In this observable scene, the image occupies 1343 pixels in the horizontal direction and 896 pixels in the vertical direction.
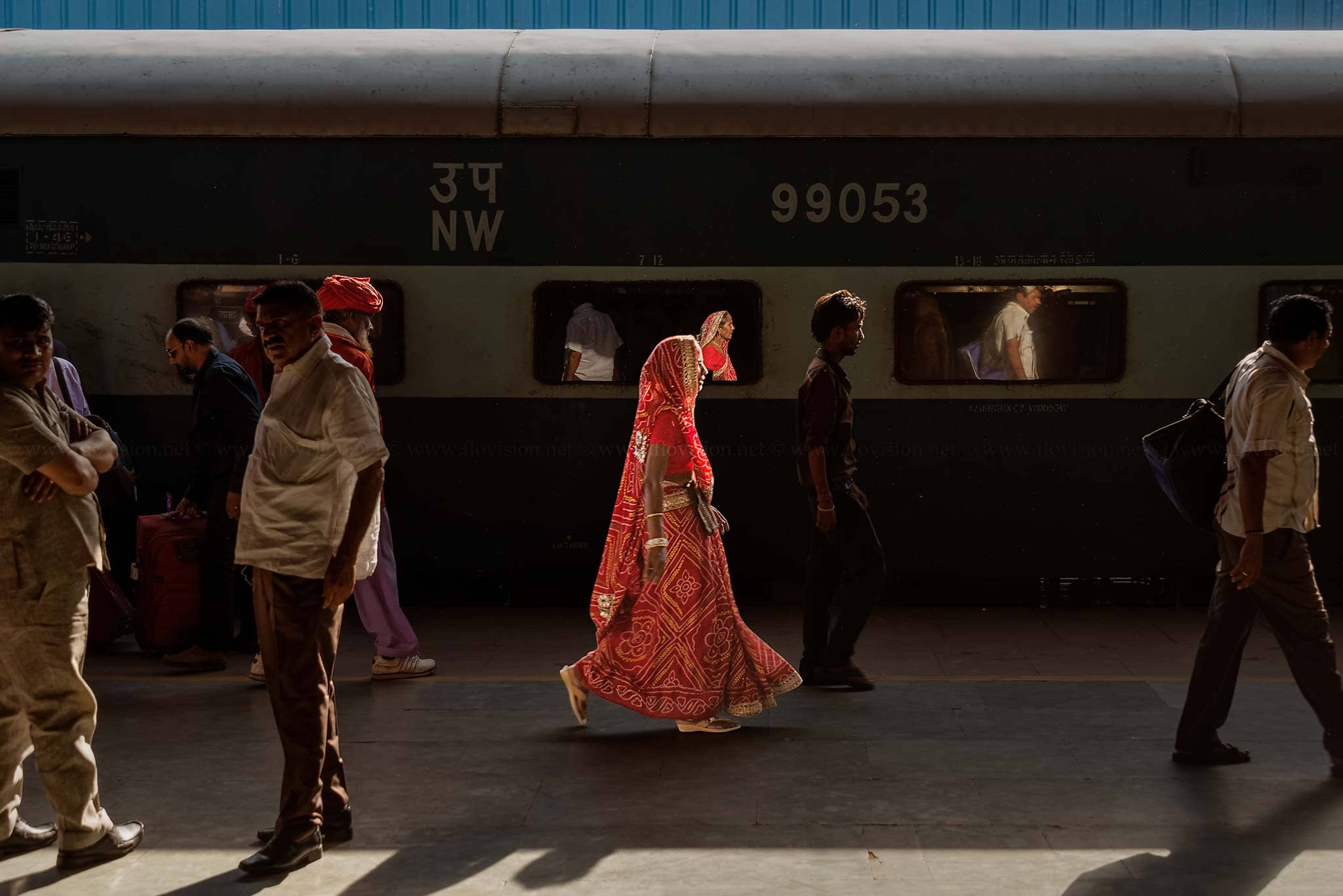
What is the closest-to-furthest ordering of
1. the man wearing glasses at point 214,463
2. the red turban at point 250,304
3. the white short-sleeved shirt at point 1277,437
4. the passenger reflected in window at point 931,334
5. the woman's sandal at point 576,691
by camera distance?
the white short-sleeved shirt at point 1277,437 < the woman's sandal at point 576,691 < the man wearing glasses at point 214,463 < the red turban at point 250,304 < the passenger reflected in window at point 931,334

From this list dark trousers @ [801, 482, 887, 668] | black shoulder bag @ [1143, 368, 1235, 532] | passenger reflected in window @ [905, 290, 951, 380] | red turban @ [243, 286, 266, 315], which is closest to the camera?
black shoulder bag @ [1143, 368, 1235, 532]

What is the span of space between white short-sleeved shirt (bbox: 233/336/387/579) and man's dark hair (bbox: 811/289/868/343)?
8.12 ft

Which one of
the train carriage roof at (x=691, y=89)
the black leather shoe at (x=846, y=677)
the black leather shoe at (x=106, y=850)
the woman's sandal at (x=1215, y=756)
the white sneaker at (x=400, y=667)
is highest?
the train carriage roof at (x=691, y=89)

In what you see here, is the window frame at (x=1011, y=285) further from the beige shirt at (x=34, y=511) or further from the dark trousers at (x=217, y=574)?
the beige shirt at (x=34, y=511)

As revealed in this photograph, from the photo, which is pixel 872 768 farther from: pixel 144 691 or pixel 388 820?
pixel 144 691

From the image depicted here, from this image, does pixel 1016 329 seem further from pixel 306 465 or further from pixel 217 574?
pixel 306 465

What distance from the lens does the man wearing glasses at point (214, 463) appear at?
6.57m

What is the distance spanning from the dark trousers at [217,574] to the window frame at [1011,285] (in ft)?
11.6

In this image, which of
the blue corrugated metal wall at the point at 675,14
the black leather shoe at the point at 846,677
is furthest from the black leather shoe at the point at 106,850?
the blue corrugated metal wall at the point at 675,14

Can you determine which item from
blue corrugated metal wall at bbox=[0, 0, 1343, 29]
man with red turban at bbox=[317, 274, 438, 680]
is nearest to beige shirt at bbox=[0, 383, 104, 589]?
man with red turban at bbox=[317, 274, 438, 680]

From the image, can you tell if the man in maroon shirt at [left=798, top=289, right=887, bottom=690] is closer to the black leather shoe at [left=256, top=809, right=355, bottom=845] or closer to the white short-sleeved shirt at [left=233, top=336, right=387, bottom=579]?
the white short-sleeved shirt at [left=233, top=336, right=387, bottom=579]

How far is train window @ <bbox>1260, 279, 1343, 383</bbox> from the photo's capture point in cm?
743

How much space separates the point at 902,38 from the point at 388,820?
5301 millimetres

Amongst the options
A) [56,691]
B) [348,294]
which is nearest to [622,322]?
[348,294]
